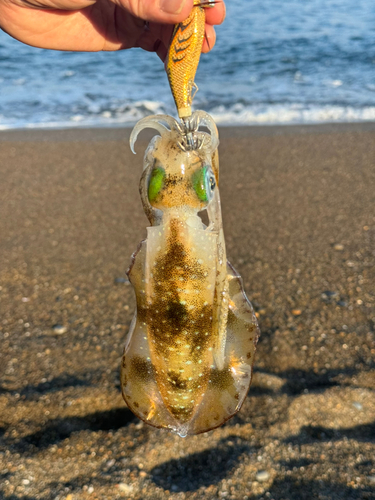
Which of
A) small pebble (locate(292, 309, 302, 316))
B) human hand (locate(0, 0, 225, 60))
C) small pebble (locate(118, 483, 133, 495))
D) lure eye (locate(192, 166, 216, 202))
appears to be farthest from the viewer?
small pebble (locate(292, 309, 302, 316))

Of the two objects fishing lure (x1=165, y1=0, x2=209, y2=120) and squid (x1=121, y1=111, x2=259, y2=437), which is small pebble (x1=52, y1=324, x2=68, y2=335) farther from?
fishing lure (x1=165, y1=0, x2=209, y2=120)

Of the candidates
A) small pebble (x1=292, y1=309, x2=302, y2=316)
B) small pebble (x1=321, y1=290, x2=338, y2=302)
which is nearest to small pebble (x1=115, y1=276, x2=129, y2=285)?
small pebble (x1=292, y1=309, x2=302, y2=316)

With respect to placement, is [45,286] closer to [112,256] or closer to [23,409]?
[112,256]

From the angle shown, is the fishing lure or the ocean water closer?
the fishing lure

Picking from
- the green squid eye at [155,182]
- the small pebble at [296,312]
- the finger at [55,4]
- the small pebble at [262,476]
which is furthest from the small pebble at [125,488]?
the finger at [55,4]

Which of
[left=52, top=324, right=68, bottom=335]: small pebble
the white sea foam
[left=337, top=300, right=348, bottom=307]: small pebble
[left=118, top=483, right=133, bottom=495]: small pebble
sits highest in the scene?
the white sea foam

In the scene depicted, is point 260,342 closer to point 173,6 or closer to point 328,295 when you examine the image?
point 328,295

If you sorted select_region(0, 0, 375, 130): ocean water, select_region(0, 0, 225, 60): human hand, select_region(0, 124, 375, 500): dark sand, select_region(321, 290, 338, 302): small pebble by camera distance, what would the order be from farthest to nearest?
select_region(0, 0, 375, 130): ocean water
select_region(321, 290, 338, 302): small pebble
select_region(0, 0, 225, 60): human hand
select_region(0, 124, 375, 500): dark sand
